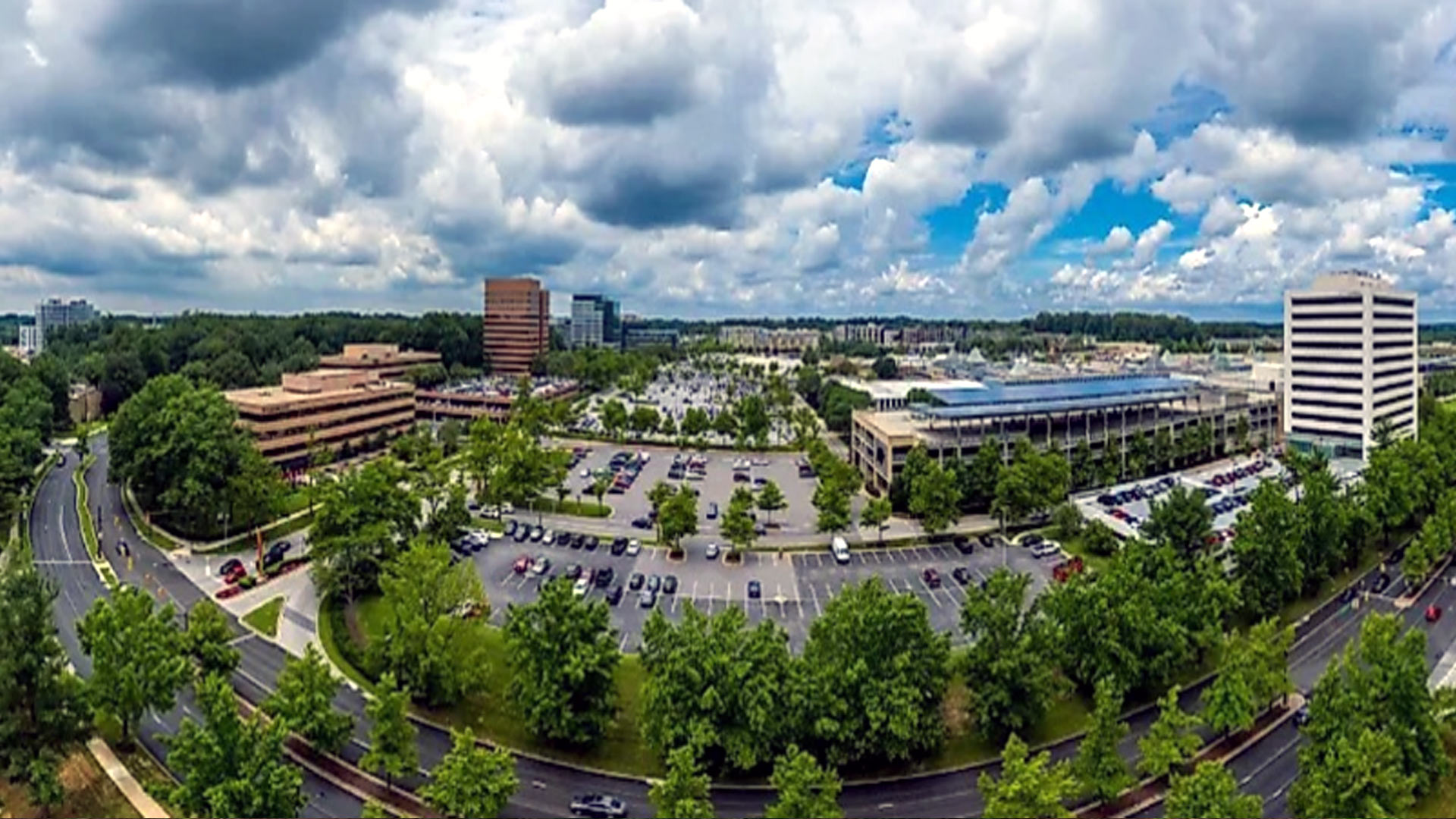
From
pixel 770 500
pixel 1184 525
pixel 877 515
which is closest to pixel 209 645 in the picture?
pixel 770 500

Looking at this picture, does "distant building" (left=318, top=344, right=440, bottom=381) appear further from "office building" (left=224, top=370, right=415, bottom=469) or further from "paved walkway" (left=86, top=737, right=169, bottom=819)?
"paved walkway" (left=86, top=737, right=169, bottom=819)

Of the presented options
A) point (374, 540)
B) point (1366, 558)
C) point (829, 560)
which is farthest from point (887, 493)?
point (374, 540)

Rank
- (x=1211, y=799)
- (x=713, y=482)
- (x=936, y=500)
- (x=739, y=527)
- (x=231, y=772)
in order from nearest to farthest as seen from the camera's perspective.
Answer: (x=1211, y=799) → (x=231, y=772) → (x=739, y=527) → (x=936, y=500) → (x=713, y=482)

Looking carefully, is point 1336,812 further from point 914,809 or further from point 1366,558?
point 1366,558

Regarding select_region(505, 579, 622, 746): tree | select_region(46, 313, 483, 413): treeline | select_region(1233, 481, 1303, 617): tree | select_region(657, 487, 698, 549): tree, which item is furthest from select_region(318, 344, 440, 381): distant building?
select_region(1233, 481, 1303, 617): tree

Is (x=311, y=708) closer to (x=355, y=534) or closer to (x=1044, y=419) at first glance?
(x=355, y=534)
